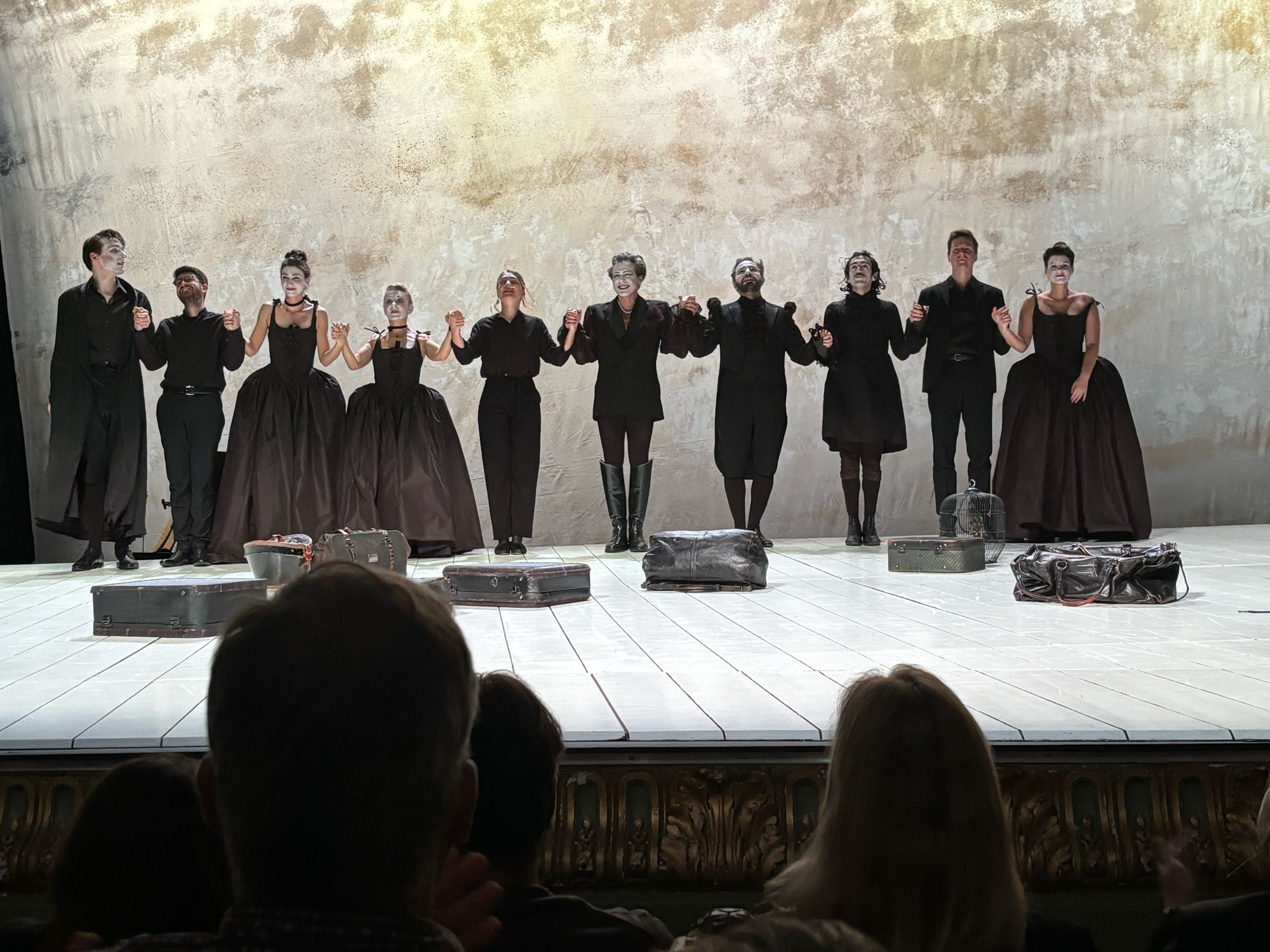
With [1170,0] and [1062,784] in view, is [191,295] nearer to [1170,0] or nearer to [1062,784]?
[1062,784]

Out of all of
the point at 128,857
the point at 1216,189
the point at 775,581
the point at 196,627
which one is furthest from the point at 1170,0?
the point at 128,857

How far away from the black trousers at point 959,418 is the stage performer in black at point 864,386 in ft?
0.85

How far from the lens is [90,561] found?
23.3ft

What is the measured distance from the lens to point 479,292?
10.5 meters

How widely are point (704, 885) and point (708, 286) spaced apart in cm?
883

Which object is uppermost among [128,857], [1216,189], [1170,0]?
[1170,0]

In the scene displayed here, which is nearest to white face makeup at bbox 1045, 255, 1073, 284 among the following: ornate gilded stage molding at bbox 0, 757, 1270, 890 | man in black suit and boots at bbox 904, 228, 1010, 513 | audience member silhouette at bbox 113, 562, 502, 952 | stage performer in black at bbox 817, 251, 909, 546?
man in black suit and boots at bbox 904, 228, 1010, 513

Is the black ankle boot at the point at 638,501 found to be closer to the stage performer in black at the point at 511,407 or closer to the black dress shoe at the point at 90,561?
the stage performer in black at the point at 511,407

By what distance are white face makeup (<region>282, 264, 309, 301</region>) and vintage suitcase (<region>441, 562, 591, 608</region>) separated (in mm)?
3331

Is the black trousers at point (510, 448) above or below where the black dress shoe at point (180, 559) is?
above

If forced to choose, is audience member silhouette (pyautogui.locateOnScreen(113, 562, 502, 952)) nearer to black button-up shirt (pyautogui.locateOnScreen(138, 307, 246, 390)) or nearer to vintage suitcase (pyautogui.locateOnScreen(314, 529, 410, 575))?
vintage suitcase (pyautogui.locateOnScreen(314, 529, 410, 575))

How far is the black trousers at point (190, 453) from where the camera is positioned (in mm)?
7359

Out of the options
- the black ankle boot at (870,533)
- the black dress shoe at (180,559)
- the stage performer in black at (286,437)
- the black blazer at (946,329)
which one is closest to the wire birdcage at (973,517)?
the black ankle boot at (870,533)

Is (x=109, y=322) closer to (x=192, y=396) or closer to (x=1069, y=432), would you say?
(x=192, y=396)
